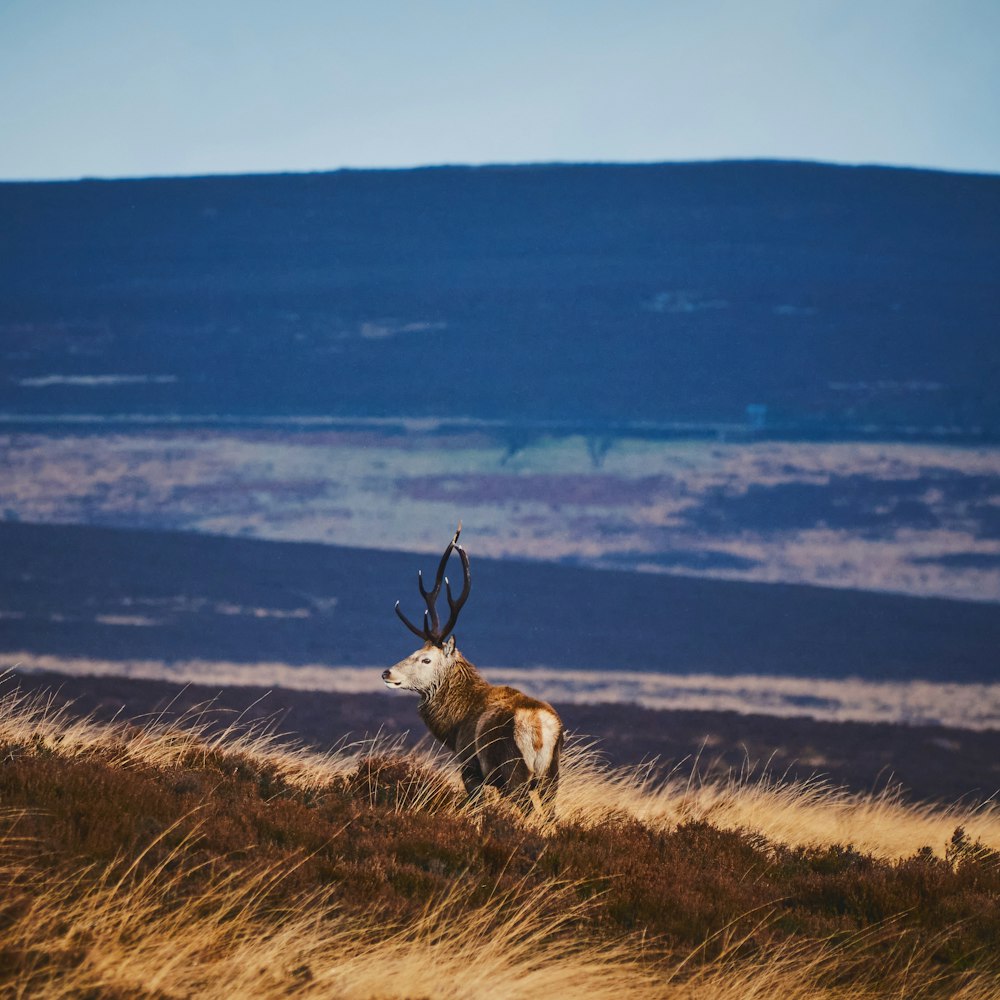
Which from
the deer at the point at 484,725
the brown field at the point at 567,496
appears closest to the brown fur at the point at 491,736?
the deer at the point at 484,725

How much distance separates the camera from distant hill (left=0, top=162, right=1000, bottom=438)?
6725cm

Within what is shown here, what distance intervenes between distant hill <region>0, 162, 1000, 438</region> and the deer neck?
57.5 metres

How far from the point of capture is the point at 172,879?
562cm

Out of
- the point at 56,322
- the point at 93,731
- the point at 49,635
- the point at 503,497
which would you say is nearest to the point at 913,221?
the point at 503,497

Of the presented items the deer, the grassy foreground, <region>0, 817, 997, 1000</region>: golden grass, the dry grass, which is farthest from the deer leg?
<region>0, 817, 997, 1000</region>: golden grass

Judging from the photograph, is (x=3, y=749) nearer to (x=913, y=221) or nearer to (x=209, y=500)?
(x=209, y=500)

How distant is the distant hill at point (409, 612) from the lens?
4691cm

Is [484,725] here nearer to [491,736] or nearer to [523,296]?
[491,736]

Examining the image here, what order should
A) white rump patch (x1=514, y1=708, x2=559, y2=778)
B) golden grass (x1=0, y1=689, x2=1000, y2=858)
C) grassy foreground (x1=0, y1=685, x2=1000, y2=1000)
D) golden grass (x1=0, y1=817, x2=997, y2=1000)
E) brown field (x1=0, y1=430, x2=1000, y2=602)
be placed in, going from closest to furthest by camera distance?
golden grass (x1=0, y1=817, x2=997, y2=1000) → grassy foreground (x1=0, y1=685, x2=1000, y2=1000) → white rump patch (x1=514, y1=708, x2=559, y2=778) → golden grass (x1=0, y1=689, x2=1000, y2=858) → brown field (x1=0, y1=430, x2=1000, y2=602)

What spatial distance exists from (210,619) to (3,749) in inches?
1722

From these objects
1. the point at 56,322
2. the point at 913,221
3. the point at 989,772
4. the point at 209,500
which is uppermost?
the point at 913,221

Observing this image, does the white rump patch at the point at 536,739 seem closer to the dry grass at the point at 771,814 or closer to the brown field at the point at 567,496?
the dry grass at the point at 771,814

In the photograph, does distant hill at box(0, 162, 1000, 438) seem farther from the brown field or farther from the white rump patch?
the white rump patch

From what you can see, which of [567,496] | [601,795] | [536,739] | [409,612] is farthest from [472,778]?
[567,496]
